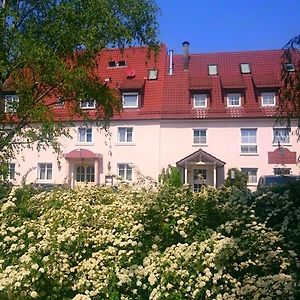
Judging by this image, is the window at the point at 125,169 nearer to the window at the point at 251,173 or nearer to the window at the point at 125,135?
the window at the point at 125,135

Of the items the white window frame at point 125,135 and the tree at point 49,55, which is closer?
the tree at point 49,55

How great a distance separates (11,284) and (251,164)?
32028 millimetres

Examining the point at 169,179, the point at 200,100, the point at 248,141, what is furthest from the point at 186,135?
the point at 169,179

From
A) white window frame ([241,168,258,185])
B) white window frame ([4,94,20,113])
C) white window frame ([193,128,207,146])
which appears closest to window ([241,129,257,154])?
white window frame ([241,168,258,185])

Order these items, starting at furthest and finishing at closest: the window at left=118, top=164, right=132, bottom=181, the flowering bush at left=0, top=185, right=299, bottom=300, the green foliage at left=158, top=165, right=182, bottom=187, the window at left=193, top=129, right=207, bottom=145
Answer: the window at left=118, top=164, right=132, bottom=181
the window at left=193, top=129, right=207, bottom=145
the green foliage at left=158, top=165, right=182, bottom=187
the flowering bush at left=0, top=185, right=299, bottom=300

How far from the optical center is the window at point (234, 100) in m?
36.6

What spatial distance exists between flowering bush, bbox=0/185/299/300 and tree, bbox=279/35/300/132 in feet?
7.59

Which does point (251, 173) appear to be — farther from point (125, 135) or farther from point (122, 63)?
point (122, 63)

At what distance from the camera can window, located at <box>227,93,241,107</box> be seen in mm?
36562

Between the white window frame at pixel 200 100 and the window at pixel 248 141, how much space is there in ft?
12.0

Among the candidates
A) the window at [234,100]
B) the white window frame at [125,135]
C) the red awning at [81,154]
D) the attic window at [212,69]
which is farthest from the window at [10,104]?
the attic window at [212,69]

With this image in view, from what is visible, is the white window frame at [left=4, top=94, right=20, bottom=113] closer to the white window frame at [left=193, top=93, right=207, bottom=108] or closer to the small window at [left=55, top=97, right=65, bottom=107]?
the small window at [left=55, top=97, right=65, bottom=107]

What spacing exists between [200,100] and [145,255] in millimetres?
33023

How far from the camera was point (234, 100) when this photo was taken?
120 feet
